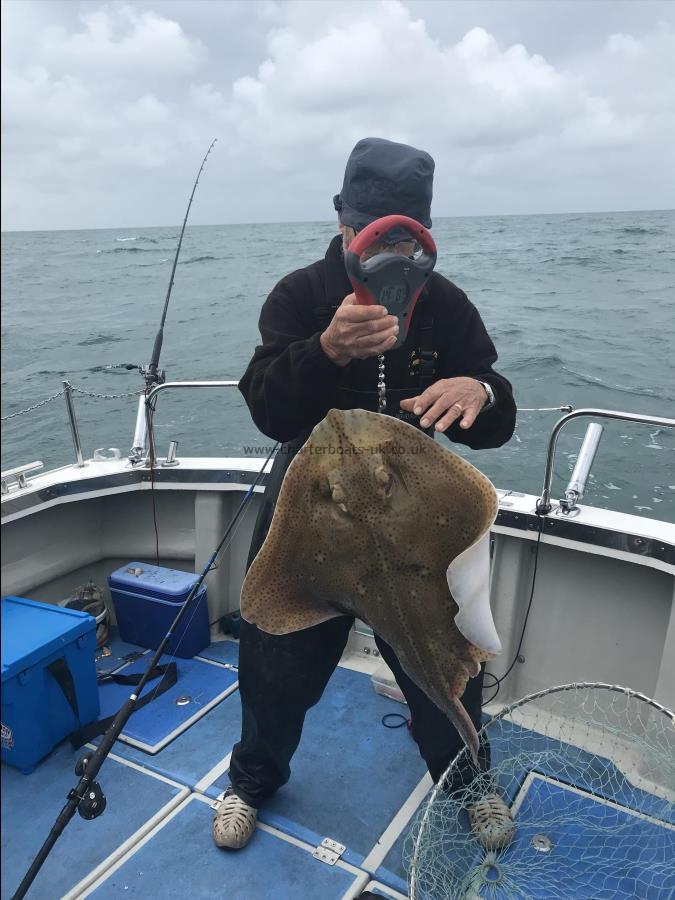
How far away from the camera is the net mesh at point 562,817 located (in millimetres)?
2680

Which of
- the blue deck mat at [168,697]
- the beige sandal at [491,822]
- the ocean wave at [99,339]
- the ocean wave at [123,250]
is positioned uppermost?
the ocean wave at [123,250]

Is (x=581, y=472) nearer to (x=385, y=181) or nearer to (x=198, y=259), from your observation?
(x=385, y=181)

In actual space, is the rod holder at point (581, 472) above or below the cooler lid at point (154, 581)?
above

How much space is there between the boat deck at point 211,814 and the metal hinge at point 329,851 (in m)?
0.03

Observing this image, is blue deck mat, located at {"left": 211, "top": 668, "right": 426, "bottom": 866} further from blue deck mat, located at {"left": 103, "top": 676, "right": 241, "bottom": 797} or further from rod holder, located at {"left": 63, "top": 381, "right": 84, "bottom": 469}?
rod holder, located at {"left": 63, "top": 381, "right": 84, "bottom": 469}

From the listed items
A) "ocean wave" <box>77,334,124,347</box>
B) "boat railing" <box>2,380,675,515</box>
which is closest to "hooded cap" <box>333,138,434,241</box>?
A: "boat railing" <box>2,380,675,515</box>

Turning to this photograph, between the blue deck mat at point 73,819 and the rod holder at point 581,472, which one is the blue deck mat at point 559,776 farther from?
the rod holder at point 581,472

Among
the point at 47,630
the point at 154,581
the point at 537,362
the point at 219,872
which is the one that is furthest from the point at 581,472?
the point at 537,362

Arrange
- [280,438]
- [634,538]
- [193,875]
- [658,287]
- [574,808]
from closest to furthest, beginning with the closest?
[280,438], [193,875], [574,808], [634,538], [658,287]

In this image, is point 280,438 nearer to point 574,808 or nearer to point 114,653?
point 574,808

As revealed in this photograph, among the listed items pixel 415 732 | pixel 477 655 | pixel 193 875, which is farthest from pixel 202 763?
pixel 477 655

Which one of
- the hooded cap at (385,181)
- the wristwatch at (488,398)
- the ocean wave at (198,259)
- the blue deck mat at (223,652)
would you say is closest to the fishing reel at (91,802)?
the blue deck mat at (223,652)

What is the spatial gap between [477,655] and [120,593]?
10.7 feet

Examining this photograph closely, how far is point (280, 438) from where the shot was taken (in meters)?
2.51
